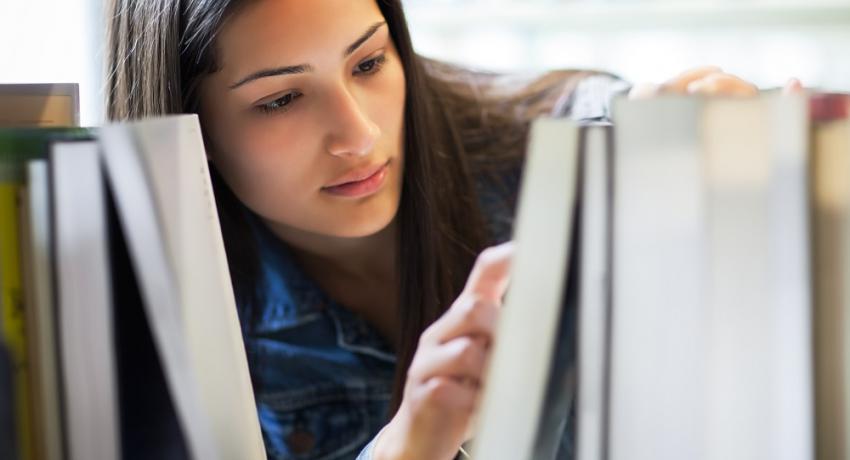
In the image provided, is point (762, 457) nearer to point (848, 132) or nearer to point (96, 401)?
point (848, 132)

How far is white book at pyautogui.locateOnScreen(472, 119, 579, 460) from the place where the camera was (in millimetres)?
430

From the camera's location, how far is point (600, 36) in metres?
2.12

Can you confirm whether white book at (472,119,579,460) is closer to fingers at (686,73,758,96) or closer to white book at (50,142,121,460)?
white book at (50,142,121,460)

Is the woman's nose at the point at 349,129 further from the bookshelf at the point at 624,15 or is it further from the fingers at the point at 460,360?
the bookshelf at the point at 624,15

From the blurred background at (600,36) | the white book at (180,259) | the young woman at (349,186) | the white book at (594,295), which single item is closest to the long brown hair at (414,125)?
the young woman at (349,186)

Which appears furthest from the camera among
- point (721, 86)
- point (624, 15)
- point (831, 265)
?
point (624, 15)

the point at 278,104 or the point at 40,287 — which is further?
A: the point at 278,104

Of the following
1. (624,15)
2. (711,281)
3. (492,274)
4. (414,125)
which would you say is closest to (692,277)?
(711,281)

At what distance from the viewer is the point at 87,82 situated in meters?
1.94

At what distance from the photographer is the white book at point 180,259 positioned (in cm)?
45

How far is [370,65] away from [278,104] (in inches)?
3.9

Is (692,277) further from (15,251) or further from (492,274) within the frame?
(15,251)

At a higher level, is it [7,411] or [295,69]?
[295,69]

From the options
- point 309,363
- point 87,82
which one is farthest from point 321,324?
point 87,82
